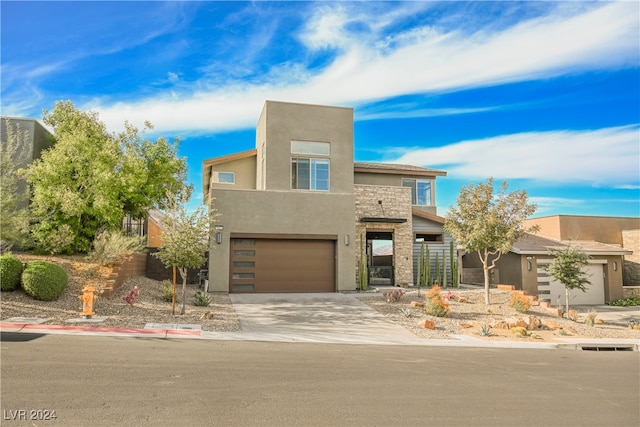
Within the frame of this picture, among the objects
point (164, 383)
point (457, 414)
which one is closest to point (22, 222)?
point (164, 383)

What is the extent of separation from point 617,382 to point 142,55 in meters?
15.2

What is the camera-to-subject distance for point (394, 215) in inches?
895

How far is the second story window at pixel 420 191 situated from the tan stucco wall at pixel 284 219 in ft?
21.2

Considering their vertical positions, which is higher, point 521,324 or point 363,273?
point 363,273

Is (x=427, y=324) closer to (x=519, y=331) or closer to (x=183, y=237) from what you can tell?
(x=519, y=331)

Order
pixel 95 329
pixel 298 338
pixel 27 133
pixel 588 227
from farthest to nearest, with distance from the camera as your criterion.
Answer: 1. pixel 588 227
2. pixel 27 133
3. pixel 298 338
4. pixel 95 329

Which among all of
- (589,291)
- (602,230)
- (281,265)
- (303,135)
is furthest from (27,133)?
(602,230)

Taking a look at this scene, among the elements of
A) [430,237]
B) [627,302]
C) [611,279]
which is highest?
[430,237]

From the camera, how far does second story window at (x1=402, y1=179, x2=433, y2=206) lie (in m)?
26.2

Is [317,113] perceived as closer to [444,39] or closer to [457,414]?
[444,39]

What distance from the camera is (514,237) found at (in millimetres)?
18250

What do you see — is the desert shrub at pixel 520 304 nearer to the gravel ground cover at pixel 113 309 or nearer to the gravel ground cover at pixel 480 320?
the gravel ground cover at pixel 480 320

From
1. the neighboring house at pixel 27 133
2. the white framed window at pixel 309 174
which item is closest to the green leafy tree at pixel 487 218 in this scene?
the white framed window at pixel 309 174

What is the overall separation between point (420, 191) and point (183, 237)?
1627cm
